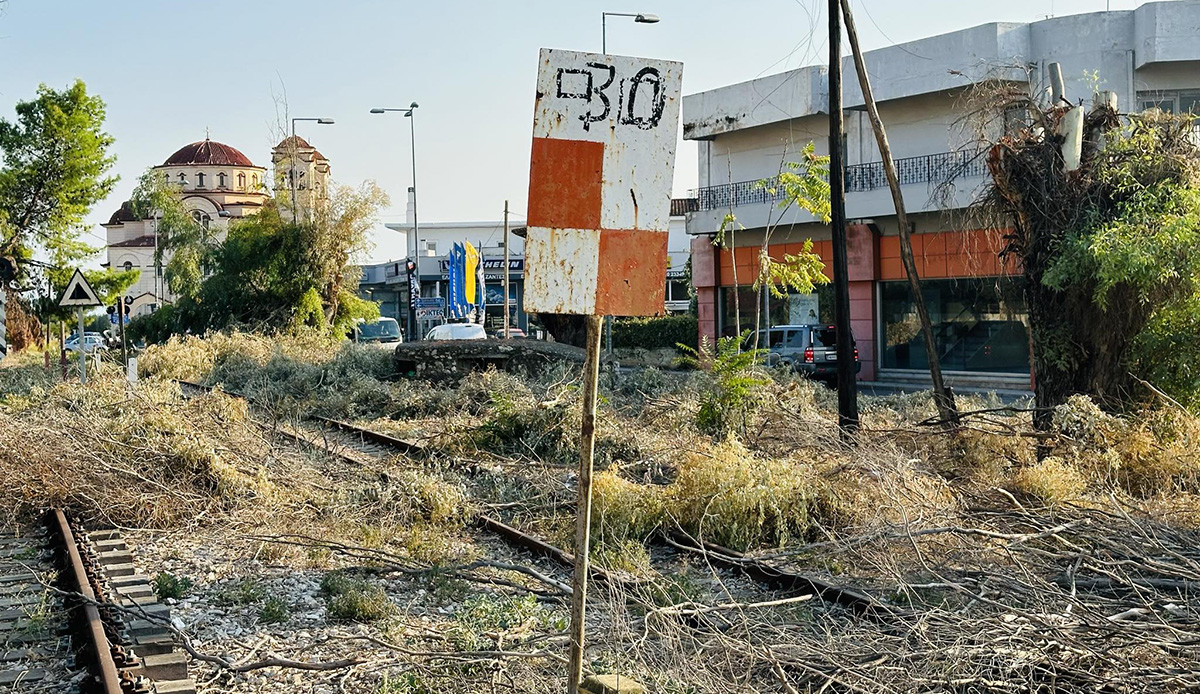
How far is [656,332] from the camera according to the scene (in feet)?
155

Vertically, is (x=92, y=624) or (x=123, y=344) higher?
(x=123, y=344)

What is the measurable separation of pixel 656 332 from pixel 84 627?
133ft

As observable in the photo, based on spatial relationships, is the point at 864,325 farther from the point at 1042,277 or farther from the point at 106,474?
the point at 106,474

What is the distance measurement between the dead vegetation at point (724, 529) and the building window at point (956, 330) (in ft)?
52.1

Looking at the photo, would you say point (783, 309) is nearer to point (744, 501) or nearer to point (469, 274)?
point (469, 274)

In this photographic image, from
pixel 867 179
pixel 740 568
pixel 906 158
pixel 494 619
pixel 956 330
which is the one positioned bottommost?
pixel 740 568

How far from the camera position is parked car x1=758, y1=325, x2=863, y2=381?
31438 mm

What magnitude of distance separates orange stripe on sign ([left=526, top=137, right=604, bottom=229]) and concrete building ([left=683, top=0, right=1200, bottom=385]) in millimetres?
22711

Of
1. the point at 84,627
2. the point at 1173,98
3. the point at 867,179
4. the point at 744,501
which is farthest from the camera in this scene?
the point at 867,179

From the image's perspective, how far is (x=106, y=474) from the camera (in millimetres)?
10961

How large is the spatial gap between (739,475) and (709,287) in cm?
3174

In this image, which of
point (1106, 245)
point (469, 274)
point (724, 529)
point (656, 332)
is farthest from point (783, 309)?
point (724, 529)

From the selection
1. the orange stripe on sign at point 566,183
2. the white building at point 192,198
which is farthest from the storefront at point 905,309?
the white building at point 192,198

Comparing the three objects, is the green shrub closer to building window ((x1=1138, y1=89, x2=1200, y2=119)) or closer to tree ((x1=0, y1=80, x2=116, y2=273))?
building window ((x1=1138, y1=89, x2=1200, y2=119))
